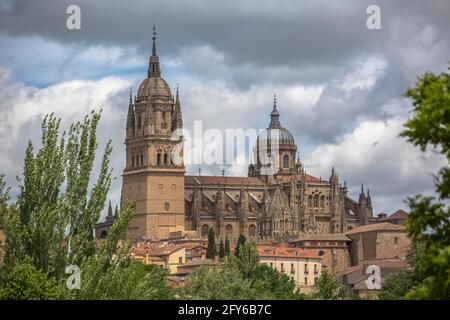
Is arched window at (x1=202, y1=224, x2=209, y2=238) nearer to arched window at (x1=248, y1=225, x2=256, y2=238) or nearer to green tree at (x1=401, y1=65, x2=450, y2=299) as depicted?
arched window at (x1=248, y1=225, x2=256, y2=238)

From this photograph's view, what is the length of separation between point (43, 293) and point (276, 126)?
13733cm

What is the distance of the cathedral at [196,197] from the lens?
495ft

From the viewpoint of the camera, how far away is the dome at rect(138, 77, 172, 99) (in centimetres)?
15438

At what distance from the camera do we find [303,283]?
123 m

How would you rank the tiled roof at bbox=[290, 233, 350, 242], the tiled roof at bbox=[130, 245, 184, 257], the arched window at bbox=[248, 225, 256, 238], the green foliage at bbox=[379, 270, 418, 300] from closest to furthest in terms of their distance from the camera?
the green foliage at bbox=[379, 270, 418, 300] → the tiled roof at bbox=[130, 245, 184, 257] → the tiled roof at bbox=[290, 233, 350, 242] → the arched window at bbox=[248, 225, 256, 238]

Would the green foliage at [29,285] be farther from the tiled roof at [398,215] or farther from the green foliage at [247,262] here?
the tiled roof at [398,215]

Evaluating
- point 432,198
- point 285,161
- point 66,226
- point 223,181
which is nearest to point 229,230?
point 223,181

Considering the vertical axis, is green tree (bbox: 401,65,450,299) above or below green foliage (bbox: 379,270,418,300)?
below

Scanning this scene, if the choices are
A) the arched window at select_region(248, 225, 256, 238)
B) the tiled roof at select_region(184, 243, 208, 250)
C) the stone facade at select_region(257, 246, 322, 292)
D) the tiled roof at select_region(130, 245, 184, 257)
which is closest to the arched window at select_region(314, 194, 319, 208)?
the arched window at select_region(248, 225, 256, 238)

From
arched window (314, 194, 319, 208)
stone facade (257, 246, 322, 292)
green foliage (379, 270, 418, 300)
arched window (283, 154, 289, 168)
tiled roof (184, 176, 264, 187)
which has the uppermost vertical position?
arched window (283, 154, 289, 168)

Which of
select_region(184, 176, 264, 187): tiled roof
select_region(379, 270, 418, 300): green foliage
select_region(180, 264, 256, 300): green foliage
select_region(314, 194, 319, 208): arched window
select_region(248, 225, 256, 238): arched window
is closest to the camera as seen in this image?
select_region(180, 264, 256, 300): green foliage

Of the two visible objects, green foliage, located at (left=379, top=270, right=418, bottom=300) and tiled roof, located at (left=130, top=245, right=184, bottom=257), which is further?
tiled roof, located at (left=130, top=245, right=184, bottom=257)

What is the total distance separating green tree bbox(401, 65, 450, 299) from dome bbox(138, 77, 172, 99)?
128416 millimetres
